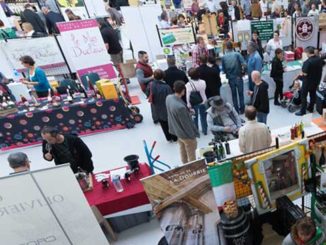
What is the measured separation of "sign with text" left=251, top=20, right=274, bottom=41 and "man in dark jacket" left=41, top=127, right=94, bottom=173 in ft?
19.2

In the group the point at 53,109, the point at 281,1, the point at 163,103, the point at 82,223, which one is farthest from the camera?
the point at 281,1

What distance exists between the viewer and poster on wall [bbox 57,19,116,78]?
6.29 m

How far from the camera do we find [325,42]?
25.5 ft

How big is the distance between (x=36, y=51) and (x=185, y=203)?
23.4ft

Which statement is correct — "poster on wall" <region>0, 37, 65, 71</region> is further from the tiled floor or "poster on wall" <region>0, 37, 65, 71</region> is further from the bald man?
the bald man

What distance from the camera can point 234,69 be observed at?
5.31 m

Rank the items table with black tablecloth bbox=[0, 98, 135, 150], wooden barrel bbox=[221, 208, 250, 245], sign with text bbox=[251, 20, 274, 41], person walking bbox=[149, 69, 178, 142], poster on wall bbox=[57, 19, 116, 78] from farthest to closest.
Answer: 1. sign with text bbox=[251, 20, 274, 41]
2. poster on wall bbox=[57, 19, 116, 78]
3. table with black tablecloth bbox=[0, 98, 135, 150]
4. person walking bbox=[149, 69, 178, 142]
5. wooden barrel bbox=[221, 208, 250, 245]

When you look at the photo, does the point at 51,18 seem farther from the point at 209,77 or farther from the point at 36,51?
the point at 209,77

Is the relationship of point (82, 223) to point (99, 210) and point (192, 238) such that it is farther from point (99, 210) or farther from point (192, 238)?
point (192, 238)

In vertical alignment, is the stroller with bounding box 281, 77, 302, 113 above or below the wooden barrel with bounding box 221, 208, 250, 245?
below

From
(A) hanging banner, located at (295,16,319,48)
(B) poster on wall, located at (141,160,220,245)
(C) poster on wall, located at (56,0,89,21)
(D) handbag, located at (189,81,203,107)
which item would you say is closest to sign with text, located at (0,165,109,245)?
(B) poster on wall, located at (141,160,220,245)

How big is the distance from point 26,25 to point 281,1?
10.6 meters

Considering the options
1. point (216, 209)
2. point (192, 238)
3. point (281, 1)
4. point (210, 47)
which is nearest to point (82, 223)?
point (192, 238)

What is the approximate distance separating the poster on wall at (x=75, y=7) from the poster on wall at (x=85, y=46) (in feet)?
10.9
